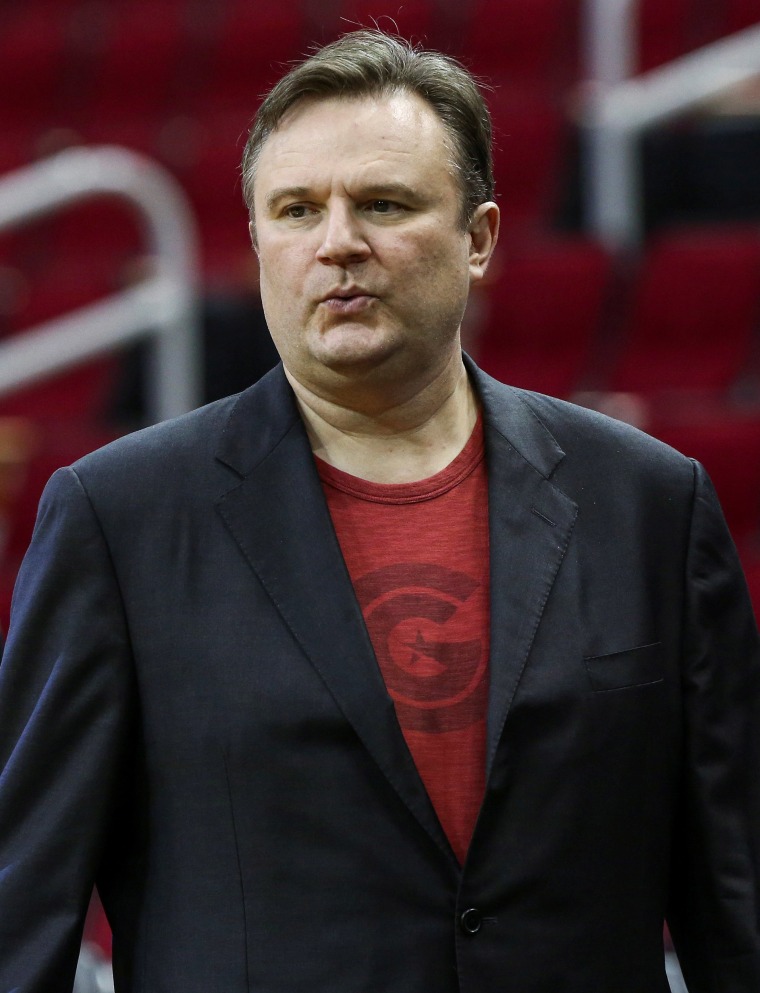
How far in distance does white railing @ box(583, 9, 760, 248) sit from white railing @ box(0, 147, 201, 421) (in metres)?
0.82

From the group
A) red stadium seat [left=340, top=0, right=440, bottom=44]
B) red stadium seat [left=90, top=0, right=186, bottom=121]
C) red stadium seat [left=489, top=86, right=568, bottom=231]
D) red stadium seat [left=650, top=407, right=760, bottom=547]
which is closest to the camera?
red stadium seat [left=650, top=407, right=760, bottom=547]

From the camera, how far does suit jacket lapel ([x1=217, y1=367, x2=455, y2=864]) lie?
0.94 meters

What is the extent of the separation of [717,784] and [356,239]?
16.4 inches

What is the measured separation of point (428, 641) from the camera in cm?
99

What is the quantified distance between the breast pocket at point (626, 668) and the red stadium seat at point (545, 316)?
1795 mm

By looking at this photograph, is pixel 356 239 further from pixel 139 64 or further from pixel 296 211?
pixel 139 64

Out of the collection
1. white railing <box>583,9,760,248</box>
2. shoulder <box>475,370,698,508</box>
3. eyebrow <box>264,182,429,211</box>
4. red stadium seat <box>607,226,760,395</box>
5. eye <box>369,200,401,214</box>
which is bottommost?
shoulder <box>475,370,698,508</box>

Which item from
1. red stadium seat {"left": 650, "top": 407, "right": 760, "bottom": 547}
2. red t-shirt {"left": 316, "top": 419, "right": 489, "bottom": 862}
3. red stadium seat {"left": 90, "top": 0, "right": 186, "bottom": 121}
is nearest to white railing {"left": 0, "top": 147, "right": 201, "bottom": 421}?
red stadium seat {"left": 650, "top": 407, "right": 760, "bottom": 547}

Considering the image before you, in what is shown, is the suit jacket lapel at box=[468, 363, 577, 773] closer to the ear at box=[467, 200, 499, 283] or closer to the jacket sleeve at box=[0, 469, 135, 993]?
the ear at box=[467, 200, 499, 283]

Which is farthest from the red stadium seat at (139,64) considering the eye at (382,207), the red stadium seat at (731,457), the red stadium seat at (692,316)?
the eye at (382,207)

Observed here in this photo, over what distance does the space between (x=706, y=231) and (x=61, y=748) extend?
2.32 m

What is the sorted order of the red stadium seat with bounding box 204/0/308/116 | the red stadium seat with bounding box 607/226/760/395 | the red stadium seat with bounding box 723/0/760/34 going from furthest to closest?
the red stadium seat with bounding box 204/0/308/116 → the red stadium seat with bounding box 723/0/760/34 → the red stadium seat with bounding box 607/226/760/395

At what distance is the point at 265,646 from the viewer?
958 mm

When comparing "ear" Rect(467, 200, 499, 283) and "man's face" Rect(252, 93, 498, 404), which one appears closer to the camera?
"man's face" Rect(252, 93, 498, 404)
